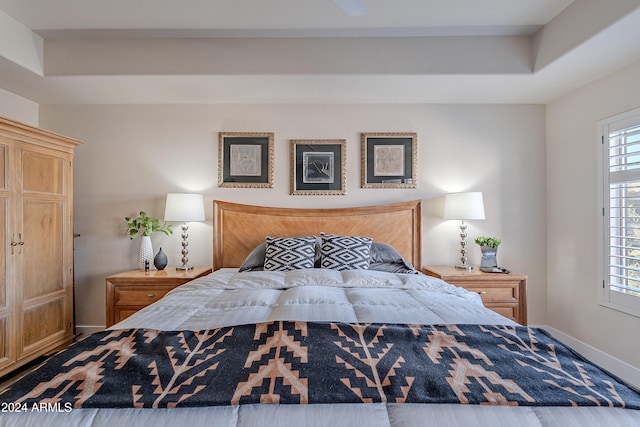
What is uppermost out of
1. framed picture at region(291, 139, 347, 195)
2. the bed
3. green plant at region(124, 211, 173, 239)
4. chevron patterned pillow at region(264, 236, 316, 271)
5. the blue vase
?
framed picture at region(291, 139, 347, 195)

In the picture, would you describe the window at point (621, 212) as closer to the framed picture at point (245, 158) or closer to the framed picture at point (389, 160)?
the framed picture at point (389, 160)

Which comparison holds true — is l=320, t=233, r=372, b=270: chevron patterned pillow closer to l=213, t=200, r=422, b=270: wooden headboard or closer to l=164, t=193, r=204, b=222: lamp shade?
l=213, t=200, r=422, b=270: wooden headboard

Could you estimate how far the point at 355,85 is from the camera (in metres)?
2.79

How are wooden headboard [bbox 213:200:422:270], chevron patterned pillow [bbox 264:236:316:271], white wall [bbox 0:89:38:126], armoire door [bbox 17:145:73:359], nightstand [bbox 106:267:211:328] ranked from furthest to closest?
wooden headboard [bbox 213:200:422:270], white wall [bbox 0:89:38:126], nightstand [bbox 106:267:211:328], chevron patterned pillow [bbox 264:236:316:271], armoire door [bbox 17:145:73:359]

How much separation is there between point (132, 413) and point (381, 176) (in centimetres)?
281

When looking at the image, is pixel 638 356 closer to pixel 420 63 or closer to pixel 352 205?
pixel 352 205

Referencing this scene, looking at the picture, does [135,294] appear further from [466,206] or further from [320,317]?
[466,206]

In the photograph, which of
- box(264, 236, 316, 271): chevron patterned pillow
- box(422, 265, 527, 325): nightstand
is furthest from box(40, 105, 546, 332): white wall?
box(264, 236, 316, 271): chevron patterned pillow

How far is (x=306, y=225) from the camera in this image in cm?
315

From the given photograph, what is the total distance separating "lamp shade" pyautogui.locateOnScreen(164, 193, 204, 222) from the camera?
2.92m

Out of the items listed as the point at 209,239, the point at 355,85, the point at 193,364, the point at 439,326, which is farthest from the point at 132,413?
the point at 355,85

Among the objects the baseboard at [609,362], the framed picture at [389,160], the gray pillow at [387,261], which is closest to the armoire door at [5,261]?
the gray pillow at [387,261]

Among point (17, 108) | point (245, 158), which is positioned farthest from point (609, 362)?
point (17, 108)

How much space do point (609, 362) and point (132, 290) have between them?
4071 millimetres
